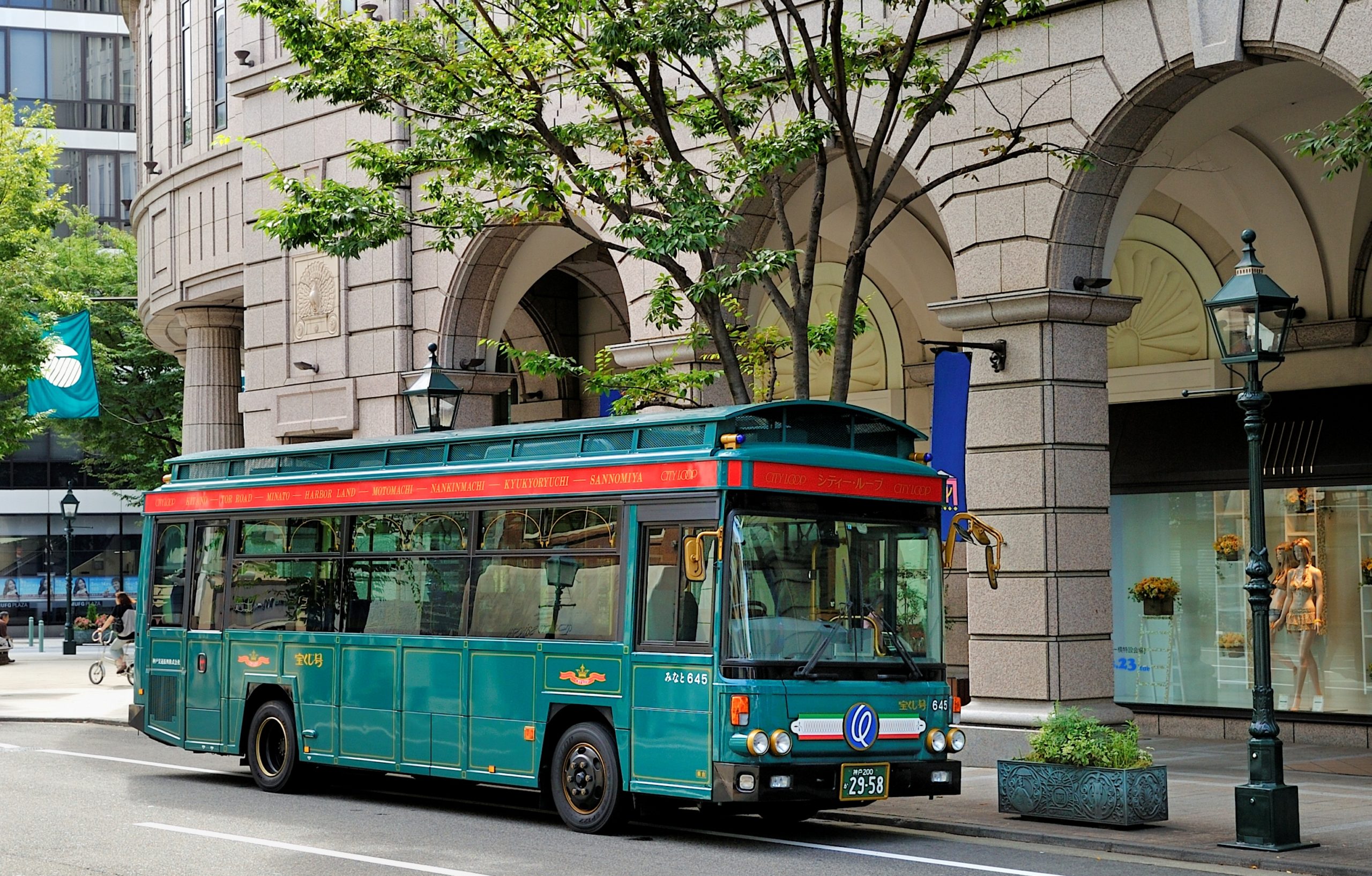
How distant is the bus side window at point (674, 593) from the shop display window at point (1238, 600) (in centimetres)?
909

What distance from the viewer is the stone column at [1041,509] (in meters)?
16.5

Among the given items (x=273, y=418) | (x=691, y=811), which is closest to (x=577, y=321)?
(x=273, y=418)

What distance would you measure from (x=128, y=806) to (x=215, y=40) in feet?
64.2

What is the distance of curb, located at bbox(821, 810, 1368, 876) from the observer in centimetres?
1098

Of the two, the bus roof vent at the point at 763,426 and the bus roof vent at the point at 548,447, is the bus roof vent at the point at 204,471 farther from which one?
the bus roof vent at the point at 763,426

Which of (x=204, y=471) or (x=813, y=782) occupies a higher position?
(x=204, y=471)

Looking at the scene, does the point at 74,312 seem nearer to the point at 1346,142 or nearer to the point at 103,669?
the point at 103,669

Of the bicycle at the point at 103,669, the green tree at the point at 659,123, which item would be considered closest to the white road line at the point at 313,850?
the green tree at the point at 659,123

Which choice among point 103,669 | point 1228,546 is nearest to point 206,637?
point 1228,546

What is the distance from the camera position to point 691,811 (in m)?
14.6

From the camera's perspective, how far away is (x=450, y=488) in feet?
47.6

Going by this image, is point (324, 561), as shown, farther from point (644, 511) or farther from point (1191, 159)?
point (1191, 159)

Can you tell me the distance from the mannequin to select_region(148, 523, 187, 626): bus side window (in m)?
12.0

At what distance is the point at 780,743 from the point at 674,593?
52.8 inches
